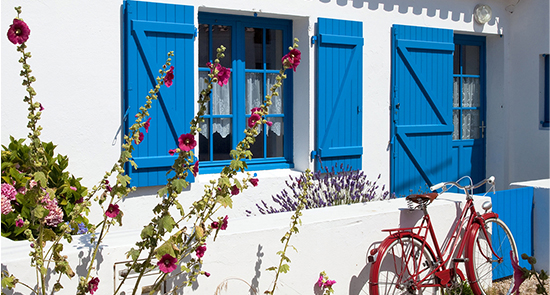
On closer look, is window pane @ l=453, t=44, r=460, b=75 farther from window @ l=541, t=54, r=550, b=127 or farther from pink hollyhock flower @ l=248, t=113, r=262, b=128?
pink hollyhock flower @ l=248, t=113, r=262, b=128

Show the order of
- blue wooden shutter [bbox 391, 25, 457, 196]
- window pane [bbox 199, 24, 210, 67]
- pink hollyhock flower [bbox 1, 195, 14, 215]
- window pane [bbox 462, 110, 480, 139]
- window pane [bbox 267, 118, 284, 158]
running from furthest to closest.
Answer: window pane [bbox 462, 110, 480, 139] < blue wooden shutter [bbox 391, 25, 457, 196] < window pane [bbox 267, 118, 284, 158] < window pane [bbox 199, 24, 210, 67] < pink hollyhock flower [bbox 1, 195, 14, 215]

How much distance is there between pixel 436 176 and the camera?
21.6 ft

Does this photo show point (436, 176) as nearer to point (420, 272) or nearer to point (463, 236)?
point (463, 236)

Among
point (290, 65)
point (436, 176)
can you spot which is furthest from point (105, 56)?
point (436, 176)

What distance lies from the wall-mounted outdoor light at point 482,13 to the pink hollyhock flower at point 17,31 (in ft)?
20.6

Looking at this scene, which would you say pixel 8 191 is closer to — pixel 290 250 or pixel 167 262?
pixel 167 262

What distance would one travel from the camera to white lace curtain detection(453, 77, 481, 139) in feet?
24.1

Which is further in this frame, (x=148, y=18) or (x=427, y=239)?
(x=148, y=18)

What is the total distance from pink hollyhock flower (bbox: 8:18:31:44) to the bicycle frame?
2262 millimetres

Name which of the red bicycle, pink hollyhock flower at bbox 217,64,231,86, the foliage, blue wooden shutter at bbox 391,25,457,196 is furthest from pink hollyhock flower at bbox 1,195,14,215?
blue wooden shutter at bbox 391,25,457,196

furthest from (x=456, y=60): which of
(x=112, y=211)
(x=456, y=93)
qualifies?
(x=112, y=211)

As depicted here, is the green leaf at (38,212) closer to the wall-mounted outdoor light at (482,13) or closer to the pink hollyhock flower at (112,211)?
the pink hollyhock flower at (112,211)

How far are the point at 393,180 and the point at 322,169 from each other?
105 cm

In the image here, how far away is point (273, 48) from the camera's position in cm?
589
